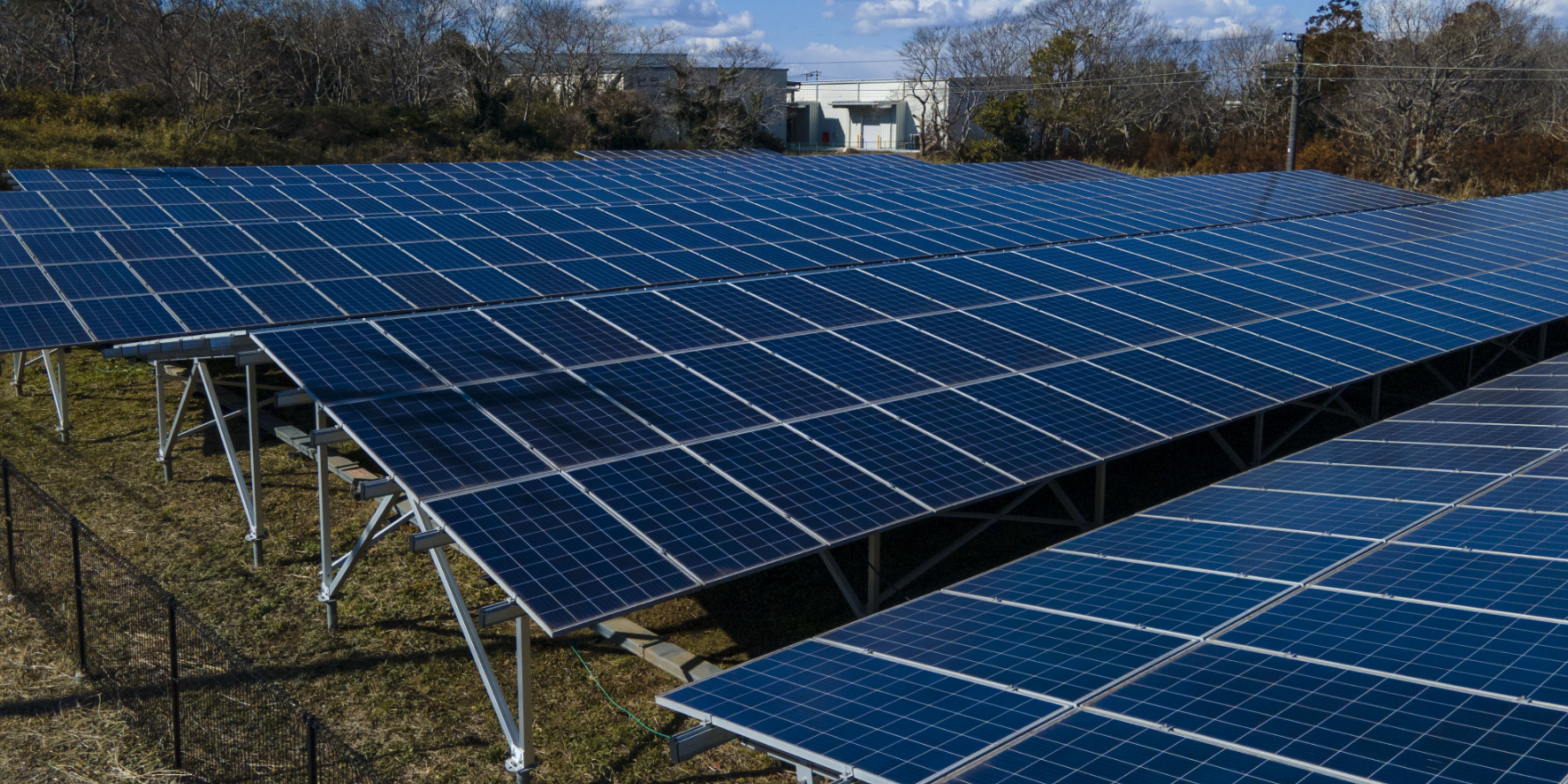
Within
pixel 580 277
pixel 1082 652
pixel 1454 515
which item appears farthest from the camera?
pixel 580 277

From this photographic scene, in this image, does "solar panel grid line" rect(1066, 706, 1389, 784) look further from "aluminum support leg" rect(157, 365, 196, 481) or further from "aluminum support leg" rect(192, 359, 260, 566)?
"aluminum support leg" rect(157, 365, 196, 481)

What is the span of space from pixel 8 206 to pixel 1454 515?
26005mm

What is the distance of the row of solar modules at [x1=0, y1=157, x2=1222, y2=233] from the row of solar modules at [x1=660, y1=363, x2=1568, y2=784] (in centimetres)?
1928

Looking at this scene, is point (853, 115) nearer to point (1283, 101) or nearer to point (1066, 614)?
point (1283, 101)

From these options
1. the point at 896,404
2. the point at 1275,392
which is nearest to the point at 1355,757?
the point at 896,404

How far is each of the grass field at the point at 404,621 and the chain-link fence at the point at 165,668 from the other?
0.73m

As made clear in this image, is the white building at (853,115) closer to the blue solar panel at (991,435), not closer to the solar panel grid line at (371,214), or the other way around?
the solar panel grid line at (371,214)

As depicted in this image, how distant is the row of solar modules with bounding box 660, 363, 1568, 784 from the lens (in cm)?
638

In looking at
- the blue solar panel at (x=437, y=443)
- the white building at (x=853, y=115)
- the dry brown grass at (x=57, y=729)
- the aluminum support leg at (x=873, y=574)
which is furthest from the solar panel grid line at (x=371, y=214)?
the white building at (x=853, y=115)

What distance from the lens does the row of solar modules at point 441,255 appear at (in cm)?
1641

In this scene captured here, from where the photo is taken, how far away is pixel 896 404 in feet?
44.7

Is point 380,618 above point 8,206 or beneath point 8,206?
beneath

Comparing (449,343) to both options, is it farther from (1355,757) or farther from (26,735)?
(1355,757)

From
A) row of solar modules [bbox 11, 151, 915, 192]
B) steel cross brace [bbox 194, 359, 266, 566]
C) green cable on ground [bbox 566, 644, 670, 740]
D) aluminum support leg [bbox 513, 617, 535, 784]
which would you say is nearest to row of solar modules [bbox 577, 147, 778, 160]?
row of solar modules [bbox 11, 151, 915, 192]
